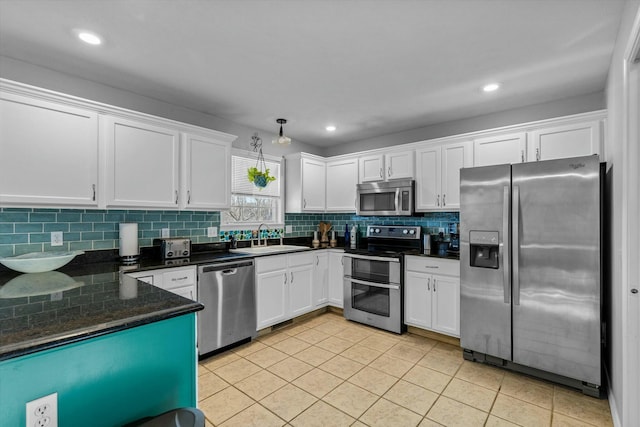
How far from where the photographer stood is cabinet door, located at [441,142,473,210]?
11.1 feet

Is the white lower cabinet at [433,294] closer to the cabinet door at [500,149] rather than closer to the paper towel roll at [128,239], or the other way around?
the cabinet door at [500,149]

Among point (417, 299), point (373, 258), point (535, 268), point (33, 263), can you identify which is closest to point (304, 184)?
point (373, 258)

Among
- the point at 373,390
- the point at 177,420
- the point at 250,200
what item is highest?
the point at 250,200

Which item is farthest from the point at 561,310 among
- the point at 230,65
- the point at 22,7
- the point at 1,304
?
the point at 22,7

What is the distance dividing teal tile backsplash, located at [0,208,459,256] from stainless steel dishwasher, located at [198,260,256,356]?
2.21 feet

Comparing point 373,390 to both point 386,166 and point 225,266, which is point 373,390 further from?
point 386,166

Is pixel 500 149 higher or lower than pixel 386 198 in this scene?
higher

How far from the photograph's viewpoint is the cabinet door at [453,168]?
3.37m

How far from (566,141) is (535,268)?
1.23 m

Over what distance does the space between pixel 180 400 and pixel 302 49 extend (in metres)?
2.22

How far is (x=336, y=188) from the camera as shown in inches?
177

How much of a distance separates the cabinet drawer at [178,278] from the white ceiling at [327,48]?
165 centimetres

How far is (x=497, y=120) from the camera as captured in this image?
3.47 metres

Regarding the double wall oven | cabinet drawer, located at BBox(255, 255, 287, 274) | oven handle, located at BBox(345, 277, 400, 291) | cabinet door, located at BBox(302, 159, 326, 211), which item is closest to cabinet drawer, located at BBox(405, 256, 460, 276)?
the double wall oven
